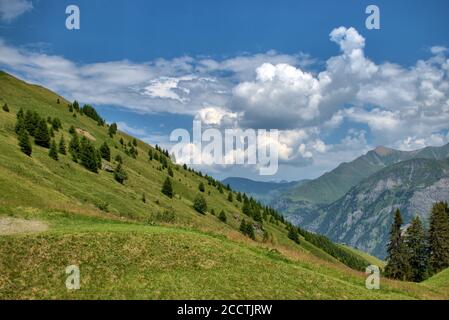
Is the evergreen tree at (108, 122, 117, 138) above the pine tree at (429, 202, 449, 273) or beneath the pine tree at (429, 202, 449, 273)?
above

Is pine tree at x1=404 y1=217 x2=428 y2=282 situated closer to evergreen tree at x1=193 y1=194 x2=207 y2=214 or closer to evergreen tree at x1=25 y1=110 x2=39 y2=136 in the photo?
evergreen tree at x1=193 y1=194 x2=207 y2=214

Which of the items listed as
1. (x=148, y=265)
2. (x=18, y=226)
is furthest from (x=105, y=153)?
(x=148, y=265)

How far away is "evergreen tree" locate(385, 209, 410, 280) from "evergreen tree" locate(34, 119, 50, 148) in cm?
8060

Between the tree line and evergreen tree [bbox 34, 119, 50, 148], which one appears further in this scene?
evergreen tree [bbox 34, 119, 50, 148]

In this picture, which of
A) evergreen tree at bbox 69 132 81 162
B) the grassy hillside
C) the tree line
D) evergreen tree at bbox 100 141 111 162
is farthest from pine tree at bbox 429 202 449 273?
evergreen tree at bbox 100 141 111 162

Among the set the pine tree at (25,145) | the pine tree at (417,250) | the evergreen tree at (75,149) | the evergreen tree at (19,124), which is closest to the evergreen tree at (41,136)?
the evergreen tree at (19,124)

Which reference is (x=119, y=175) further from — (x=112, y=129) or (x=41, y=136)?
(x=112, y=129)

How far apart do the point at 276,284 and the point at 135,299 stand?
8.65 meters

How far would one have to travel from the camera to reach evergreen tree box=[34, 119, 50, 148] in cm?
9112

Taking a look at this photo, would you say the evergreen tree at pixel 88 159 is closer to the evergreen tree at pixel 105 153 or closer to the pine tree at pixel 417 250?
the evergreen tree at pixel 105 153

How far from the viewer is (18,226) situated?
106 feet
